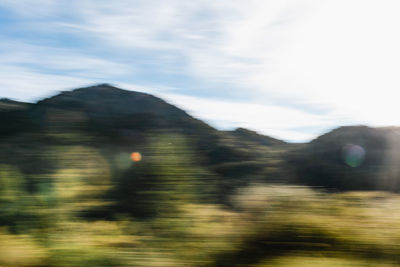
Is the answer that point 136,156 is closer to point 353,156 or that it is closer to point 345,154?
point 353,156

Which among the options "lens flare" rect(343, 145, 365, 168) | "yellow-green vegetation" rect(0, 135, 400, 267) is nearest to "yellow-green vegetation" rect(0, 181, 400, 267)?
"yellow-green vegetation" rect(0, 135, 400, 267)

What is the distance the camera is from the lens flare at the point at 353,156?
47.5m

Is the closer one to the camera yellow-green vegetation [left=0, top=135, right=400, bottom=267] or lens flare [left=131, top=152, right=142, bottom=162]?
yellow-green vegetation [left=0, top=135, right=400, bottom=267]

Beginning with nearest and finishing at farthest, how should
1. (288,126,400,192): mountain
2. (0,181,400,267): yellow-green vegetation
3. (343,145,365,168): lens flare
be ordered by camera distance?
(0,181,400,267): yellow-green vegetation < (288,126,400,192): mountain < (343,145,365,168): lens flare

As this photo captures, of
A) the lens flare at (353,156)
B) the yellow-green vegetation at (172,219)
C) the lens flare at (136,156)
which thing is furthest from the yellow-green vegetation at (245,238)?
the lens flare at (353,156)

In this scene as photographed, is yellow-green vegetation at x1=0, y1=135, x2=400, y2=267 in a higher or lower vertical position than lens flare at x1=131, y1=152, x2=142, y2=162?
lower

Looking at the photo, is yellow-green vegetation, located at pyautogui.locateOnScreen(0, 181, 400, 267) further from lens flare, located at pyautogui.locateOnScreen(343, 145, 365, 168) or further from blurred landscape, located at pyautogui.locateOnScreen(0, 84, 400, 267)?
lens flare, located at pyautogui.locateOnScreen(343, 145, 365, 168)

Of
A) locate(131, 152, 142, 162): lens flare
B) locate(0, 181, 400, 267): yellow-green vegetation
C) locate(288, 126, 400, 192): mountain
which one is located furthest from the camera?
locate(288, 126, 400, 192): mountain

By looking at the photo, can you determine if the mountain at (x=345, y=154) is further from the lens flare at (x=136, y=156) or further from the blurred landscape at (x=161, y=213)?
the blurred landscape at (x=161, y=213)

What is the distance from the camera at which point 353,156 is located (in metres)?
49.2

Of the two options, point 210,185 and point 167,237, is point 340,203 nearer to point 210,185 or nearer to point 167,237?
point 210,185

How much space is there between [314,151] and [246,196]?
48435 mm

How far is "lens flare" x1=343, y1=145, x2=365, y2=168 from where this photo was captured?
156 ft

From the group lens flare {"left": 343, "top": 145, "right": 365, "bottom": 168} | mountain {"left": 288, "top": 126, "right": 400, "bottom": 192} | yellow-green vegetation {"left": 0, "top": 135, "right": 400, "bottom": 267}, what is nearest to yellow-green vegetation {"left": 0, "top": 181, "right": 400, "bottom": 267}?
yellow-green vegetation {"left": 0, "top": 135, "right": 400, "bottom": 267}
